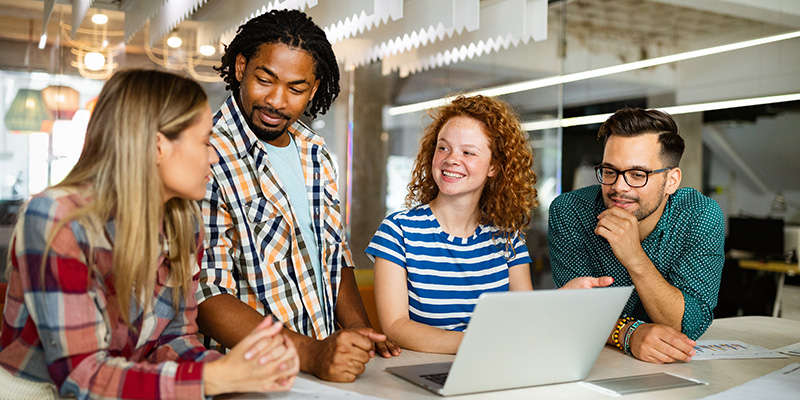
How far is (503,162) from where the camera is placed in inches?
91.5

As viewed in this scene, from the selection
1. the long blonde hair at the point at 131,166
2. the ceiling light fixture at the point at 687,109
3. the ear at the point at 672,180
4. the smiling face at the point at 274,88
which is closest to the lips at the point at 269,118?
the smiling face at the point at 274,88

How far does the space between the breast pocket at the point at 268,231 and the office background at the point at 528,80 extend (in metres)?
1.99

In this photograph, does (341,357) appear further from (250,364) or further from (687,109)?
(687,109)

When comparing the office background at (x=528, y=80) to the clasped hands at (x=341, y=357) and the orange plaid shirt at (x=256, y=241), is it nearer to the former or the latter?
the orange plaid shirt at (x=256, y=241)

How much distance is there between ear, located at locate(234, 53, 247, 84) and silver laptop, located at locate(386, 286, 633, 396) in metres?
1.04

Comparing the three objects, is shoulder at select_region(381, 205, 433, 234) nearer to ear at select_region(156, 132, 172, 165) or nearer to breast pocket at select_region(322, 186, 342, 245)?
breast pocket at select_region(322, 186, 342, 245)

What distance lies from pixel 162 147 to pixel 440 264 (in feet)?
3.48

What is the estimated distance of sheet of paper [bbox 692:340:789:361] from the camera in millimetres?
1978

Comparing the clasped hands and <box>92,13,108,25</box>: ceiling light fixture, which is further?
<box>92,13,108,25</box>: ceiling light fixture

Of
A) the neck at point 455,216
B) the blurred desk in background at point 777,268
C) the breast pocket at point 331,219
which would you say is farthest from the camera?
the blurred desk in background at point 777,268

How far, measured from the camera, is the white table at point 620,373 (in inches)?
58.2

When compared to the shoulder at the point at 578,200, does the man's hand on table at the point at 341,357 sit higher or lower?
lower

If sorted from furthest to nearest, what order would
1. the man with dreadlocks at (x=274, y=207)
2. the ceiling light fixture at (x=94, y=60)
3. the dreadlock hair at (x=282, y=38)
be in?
1. the ceiling light fixture at (x=94, y=60)
2. the dreadlock hair at (x=282, y=38)
3. the man with dreadlocks at (x=274, y=207)

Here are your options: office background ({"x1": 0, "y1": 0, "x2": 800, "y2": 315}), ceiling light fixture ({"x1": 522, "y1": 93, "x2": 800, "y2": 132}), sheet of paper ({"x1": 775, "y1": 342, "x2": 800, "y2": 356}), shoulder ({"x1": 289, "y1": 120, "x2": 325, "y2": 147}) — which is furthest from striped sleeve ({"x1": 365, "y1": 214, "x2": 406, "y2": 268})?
ceiling light fixture ({"x1": 522, "y1": 93, "x2": 800, "y2": 132})
